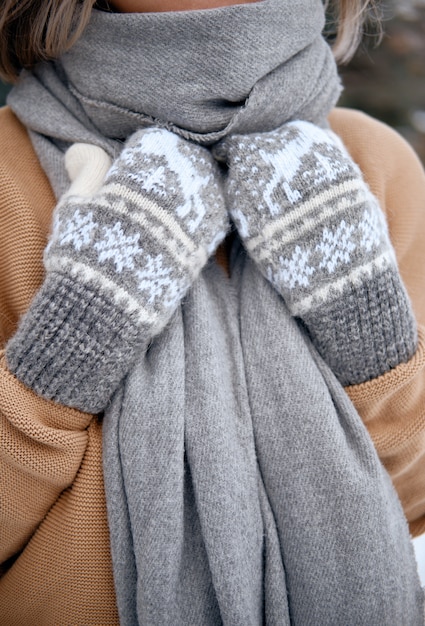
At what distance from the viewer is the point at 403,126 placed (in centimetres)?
237

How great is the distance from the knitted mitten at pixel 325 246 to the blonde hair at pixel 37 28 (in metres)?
0.30

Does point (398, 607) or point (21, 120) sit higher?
point (21, 120)

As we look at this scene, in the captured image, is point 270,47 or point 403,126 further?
point 403,126

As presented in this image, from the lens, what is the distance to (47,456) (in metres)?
0.78

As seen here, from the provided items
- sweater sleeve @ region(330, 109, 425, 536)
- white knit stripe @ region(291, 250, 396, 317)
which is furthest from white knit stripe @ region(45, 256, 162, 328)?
sweater sleeve @ region(330, 109, 425, 536)

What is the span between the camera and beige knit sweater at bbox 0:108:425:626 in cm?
78

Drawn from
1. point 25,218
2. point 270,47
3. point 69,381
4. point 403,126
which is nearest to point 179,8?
point 270,47

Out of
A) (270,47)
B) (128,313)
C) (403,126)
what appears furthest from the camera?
(403,126)

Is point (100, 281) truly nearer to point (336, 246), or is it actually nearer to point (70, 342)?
point (70, 342)

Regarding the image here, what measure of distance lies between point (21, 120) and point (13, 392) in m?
0.44

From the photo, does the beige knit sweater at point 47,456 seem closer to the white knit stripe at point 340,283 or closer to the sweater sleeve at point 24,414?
the sweater sleeve at point 24,414

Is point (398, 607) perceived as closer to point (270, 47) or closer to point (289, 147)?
point (289, 147)

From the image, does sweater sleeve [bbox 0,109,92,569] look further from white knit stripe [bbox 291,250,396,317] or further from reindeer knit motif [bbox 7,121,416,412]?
white knit stripe [bbox 291,250,396,317]

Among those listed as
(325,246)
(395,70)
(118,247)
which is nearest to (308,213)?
(325,246)
